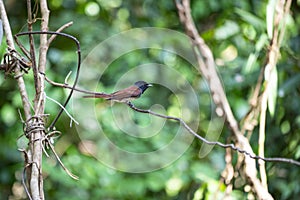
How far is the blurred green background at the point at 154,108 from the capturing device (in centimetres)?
190

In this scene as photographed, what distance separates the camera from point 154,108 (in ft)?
7.25

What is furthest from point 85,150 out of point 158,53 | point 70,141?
point 158,53

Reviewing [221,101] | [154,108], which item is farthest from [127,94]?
[154,108]

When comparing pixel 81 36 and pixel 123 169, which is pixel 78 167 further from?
pixel 81 36

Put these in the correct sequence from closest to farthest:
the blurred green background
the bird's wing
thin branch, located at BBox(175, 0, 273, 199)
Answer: the bird's wing < thin branch, located at BBox(175, 0, 273, 199) < the blurred green background

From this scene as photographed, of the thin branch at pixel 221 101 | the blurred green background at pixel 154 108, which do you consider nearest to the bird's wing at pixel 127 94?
the thin branch at pixel 221 101

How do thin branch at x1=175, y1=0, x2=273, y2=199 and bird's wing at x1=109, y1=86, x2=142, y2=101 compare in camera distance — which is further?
thin branch at x1=175, y1=0, x2=273, y2=199

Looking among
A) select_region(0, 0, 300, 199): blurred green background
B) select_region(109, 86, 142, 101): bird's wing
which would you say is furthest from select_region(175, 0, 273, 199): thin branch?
select_region(0, 0, 300, 199): blurred green background

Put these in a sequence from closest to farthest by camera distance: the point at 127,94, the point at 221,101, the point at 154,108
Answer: the point at 127,94 < the point at 221,101 < the point at 154,108

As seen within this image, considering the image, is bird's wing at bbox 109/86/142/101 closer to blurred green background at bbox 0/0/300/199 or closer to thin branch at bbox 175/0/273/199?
thin branch at bbox 175/0/273/199

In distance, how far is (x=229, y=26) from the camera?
81.3 inches

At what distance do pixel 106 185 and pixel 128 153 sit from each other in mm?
145

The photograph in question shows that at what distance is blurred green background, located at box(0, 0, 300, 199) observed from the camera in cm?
190

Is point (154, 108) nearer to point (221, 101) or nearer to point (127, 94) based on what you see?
point (221, 101)
